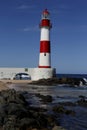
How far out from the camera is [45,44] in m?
40.5

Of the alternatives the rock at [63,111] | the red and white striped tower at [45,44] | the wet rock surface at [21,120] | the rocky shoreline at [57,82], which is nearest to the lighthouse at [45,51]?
the red and white striped tower at [45,44]

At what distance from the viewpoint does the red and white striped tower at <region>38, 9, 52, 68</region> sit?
40594mm

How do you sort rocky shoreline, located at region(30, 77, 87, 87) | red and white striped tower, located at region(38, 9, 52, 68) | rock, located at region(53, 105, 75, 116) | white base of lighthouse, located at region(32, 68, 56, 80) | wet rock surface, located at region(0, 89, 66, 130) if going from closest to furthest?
wet rock surface, located at region(0, 89, 66, 130), rock, located at region(53, 105, 75, 116), red and white striped tower, located at region(38, 9, 52, 68), rocky shoreline, located at region(30, 77, 87, 87), white base of lighthouse, located at region(32, 68, 56, 80)

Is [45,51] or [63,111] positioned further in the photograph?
[45,51]

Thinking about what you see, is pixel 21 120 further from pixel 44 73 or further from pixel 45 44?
pixel 44 73

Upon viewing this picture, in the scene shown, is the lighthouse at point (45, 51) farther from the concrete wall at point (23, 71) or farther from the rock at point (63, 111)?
the rock at point (63, 111)

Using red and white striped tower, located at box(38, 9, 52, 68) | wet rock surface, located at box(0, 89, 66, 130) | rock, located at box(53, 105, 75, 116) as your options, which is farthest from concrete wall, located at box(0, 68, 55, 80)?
wet rock surface, located at box(0, 89, 66, 130)

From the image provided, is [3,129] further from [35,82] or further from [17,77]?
[17,77]

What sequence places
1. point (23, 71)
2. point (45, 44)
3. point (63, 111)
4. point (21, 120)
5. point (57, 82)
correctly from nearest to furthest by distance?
point (21, 120)
point (63, 111)
point (45, 44)
point (57, 82)
point (23, 71)

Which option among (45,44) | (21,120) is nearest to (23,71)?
(45,44)

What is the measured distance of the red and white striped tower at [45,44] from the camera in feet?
133

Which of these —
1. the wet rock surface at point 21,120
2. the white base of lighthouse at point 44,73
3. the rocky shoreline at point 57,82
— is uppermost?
the white base of lighthouse at point 44,73

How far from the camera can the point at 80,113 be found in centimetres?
1836

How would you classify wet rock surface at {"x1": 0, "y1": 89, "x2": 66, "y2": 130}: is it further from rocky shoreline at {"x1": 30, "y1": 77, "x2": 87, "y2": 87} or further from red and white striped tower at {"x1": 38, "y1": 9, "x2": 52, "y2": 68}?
red and white striped tower at {"x1": 38, "y1": 9, "x2": 52, "y2": 68}
